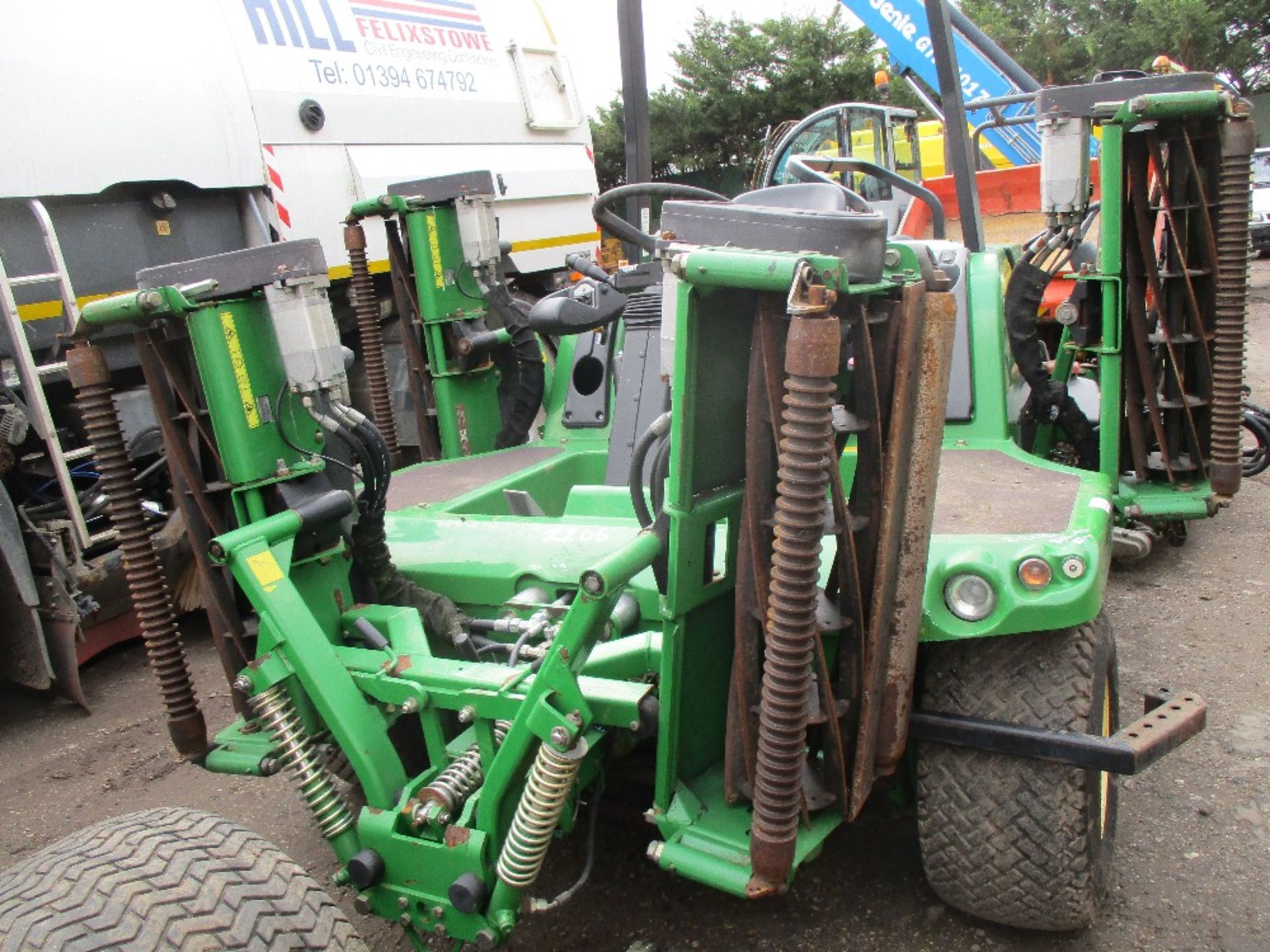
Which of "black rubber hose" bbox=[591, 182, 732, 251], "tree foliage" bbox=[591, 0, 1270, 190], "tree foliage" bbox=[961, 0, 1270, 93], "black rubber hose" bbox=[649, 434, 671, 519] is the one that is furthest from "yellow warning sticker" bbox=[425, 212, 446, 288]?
"tree foliage" bbox=[961, 0, 1270, 93]

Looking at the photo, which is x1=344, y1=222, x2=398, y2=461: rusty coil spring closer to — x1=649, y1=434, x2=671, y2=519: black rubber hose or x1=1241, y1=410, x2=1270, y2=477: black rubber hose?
x1=649, y1=434, x2=671, y2=519: black rubber hose

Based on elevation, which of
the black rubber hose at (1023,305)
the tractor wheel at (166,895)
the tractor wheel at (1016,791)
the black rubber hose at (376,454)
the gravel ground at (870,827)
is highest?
the black rubber hose at (376,454)

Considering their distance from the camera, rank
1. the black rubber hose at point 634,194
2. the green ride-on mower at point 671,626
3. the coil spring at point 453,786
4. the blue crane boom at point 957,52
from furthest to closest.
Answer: the blue crane boom at point 957,52
the black rubber hose at point 634,194
the coil spring at point 453,786
the green ride-on mower at point 671,626

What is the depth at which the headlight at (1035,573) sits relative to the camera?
2.18 metres

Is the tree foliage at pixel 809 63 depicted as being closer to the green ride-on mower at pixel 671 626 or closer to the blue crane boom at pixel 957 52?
the blue crane boom at pixel 957 52

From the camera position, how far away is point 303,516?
2367 mm

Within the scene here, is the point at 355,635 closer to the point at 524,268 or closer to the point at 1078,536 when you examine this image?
the point at 1078,536

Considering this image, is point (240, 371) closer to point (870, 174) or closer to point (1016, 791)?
point (1016, 791)

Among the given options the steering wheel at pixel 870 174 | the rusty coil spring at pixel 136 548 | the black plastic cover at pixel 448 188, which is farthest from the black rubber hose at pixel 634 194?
the rusty coil spring at pixel 136 548

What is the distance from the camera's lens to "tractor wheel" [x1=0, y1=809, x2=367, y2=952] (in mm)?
1640

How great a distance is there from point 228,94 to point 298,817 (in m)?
3.43

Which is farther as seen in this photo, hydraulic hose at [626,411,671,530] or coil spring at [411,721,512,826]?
hydraulic hose at [626,411,671,530]

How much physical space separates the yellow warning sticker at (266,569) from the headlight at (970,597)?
1.31 meters

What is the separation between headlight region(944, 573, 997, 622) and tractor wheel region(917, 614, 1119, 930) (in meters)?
0.13
